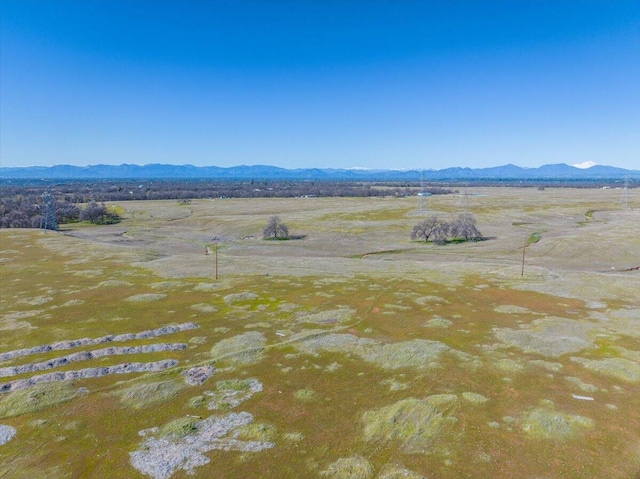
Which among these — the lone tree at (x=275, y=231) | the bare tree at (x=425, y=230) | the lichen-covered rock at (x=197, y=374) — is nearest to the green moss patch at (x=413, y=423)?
the lichen-covered rock at (x=197, y=374)

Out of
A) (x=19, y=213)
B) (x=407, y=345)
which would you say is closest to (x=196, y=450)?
(x=407, y=345)

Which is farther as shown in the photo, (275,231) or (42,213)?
(42,213)

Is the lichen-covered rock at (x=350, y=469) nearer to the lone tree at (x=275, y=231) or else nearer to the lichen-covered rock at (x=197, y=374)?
the lichen-covered rock at (x=197, y=374)

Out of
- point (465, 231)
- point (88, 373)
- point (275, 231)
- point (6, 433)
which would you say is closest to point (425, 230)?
point (465, 231)

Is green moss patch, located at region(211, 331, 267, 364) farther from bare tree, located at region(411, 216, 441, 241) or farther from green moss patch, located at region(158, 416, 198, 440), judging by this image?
bare tree, located at region(411, 216, 441, 241)

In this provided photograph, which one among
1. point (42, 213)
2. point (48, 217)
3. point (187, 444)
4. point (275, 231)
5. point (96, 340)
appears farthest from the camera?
point (42, 213)

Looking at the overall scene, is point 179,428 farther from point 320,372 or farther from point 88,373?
point 88,373

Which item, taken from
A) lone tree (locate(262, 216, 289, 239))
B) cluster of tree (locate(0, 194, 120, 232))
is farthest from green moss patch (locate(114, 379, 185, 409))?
cluster of tree (locate(0, 194, 120, 232))
